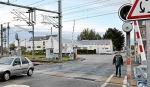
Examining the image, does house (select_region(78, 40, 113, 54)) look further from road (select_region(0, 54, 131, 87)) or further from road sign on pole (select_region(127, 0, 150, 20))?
road sign on pole (select_region(127, 0, 150, 20))

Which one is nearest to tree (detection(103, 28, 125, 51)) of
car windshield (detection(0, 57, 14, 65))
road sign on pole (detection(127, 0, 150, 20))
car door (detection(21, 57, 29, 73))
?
car door (detection(21, 57, 29, 73))

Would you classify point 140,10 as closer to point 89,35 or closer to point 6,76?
point 6,76

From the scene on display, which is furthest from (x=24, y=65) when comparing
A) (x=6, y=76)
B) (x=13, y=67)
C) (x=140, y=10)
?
(x=140, y=10)

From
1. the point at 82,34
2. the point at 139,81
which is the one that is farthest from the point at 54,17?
the point at 82,34

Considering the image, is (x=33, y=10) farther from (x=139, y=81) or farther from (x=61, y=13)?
(x=139, y=81)

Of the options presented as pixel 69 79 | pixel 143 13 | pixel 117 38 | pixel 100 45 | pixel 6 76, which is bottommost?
pixel 69 79

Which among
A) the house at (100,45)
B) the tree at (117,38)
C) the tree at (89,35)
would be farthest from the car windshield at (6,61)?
the tree at (89,35)

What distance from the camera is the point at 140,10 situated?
3.07m

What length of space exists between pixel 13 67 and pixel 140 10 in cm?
1215

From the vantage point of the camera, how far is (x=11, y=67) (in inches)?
539

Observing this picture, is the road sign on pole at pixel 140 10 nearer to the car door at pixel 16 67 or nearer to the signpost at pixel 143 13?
the signpost at pixel 143 13

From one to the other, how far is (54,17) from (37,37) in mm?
101091

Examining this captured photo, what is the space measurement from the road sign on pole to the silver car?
1134 cm

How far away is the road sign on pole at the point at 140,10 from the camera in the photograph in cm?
298
